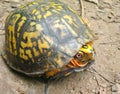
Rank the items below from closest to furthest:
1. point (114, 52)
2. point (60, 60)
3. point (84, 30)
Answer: point (60, 60), point (84, 30), point (114, 52)

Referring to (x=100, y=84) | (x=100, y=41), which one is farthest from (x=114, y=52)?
(x=100, y=84)

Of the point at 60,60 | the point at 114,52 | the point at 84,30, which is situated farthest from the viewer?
the point at 114,52

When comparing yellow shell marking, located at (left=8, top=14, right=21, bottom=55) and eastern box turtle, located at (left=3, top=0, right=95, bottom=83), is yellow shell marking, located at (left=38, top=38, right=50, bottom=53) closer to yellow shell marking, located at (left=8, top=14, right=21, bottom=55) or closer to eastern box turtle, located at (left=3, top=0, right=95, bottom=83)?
eastern box turtle, located at (left=3, top=0, right=95, bottom=83)

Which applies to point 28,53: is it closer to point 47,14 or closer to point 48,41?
point 48,41

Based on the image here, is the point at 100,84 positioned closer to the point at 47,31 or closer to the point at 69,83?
the point at 69,83

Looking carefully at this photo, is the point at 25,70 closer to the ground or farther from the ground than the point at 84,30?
closer to the ground

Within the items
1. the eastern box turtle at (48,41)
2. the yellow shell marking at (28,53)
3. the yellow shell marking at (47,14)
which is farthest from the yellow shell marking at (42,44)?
the yellow shell marking at (47,14)

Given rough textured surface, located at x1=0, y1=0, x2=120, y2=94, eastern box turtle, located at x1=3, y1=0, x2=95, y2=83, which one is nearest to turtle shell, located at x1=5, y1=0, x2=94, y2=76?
eastern box turtle, located at x1=3, y1=0, x2=95, y2=83
